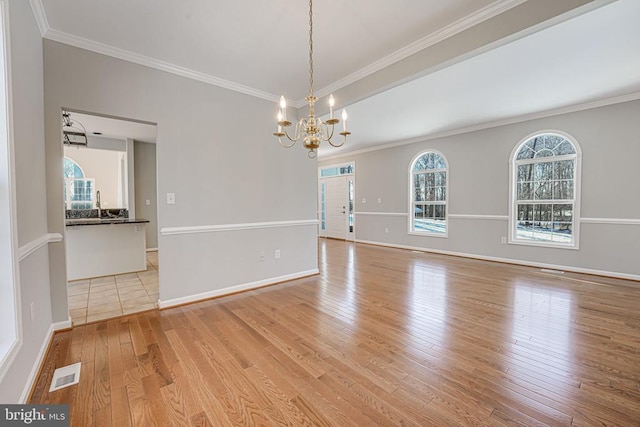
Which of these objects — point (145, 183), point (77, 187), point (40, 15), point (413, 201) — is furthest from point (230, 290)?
point (77, 187)

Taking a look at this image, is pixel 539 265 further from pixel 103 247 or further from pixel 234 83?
pixel 103 247

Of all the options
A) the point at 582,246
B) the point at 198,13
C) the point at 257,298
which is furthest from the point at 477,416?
the point at 582,246

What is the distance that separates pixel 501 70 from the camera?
3.11 metres

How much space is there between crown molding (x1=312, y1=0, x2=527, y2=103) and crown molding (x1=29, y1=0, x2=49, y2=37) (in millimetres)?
2664

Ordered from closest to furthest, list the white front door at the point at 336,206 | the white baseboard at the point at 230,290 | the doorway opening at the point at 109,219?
the white baseboard at the point at 230,290 < the doorway opening at the point at 109,219 < the white front door at the point at 336,206

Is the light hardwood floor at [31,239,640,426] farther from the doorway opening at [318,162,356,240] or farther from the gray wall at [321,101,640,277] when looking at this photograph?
the doorway opening at [318,162,356,240]

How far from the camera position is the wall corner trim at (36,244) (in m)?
1.59

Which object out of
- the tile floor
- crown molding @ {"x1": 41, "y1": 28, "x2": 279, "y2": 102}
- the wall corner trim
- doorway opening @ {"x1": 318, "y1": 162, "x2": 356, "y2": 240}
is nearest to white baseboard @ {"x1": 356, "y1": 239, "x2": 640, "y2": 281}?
doorway opening @ {"x1": 318, "y1": 162, "x2": 356, "y2": 240}

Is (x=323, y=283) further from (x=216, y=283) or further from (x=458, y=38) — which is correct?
(x=458, y=38)

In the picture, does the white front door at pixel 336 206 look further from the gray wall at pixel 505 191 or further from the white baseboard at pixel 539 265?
the white baseboard at pixel 539 265

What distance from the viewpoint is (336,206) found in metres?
8.55

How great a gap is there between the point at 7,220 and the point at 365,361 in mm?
2231

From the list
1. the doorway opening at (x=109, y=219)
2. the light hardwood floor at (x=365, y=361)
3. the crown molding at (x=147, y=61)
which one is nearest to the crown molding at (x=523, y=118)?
the light hardwood floor at (x=365, y=361)

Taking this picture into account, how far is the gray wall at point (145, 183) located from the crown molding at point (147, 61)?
4.10 metres
